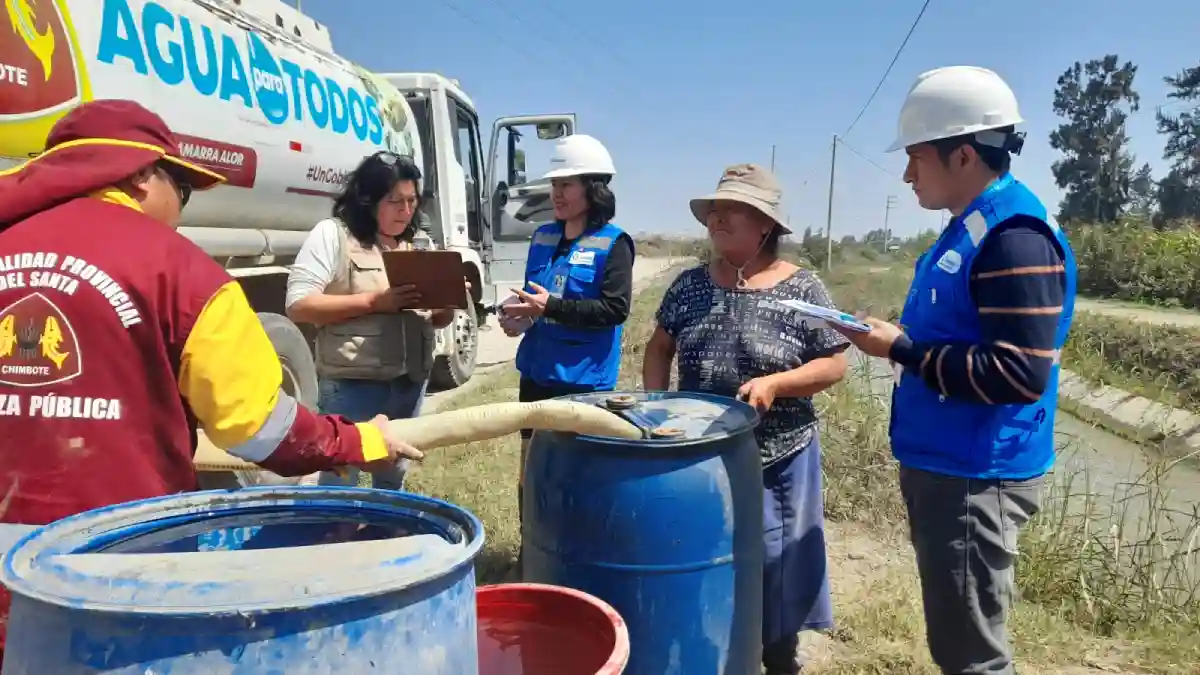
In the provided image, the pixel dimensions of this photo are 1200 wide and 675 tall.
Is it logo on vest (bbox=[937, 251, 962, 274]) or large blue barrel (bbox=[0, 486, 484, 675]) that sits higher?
logo on vest (bbox=[937, 251, 962, 274])

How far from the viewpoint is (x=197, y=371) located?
1.48 m

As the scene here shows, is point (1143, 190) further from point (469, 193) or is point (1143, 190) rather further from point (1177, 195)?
point (469, 193)

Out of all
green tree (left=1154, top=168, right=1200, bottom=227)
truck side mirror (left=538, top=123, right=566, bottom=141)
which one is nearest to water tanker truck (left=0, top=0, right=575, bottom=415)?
truck side mirror (left=538, top=123, right=566, bottom=141)

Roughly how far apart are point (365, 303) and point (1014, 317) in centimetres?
217

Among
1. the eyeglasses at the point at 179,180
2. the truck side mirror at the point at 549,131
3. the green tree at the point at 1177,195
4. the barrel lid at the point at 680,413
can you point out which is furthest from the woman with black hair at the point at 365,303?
the green tree at the point at 1177,195

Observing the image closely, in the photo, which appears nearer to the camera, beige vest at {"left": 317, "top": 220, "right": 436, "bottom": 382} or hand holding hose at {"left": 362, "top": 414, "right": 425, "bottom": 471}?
hand holding hose at {"left": 362, "top": 414, "right": 425, "bottom": 471}

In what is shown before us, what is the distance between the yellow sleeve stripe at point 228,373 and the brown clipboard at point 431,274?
58.4 inches

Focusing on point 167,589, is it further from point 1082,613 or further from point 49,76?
point 1082,613

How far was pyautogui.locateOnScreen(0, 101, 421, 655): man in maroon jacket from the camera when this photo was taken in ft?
4.65

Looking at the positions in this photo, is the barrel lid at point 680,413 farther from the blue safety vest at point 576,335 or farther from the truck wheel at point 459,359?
the truck wheel at point 459,359

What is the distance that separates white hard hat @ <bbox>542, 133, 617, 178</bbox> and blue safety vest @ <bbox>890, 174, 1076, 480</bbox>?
1455 millimetres

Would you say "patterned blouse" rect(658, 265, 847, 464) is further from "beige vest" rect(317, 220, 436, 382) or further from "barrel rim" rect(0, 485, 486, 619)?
"barrel rim" rect(0, 485, 486, 619)

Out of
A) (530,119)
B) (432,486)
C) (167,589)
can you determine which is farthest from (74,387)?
(530,119)

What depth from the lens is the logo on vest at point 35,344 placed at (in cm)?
141
